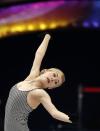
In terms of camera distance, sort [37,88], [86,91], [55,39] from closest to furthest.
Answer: [37,88] → [86,91] → [55,39]

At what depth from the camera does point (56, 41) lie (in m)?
10.0

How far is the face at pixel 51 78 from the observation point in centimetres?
405

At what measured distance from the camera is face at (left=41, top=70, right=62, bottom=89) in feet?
13.3

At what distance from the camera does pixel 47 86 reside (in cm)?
408

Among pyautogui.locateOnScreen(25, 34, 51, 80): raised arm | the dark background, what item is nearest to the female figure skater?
pyautogui.locateOnScreen(25, 34, 51, 80): raised arm

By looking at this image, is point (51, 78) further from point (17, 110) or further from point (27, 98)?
point (17, 110)

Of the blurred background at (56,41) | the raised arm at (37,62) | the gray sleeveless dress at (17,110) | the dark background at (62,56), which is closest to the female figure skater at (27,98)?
the gray sleeveless dress at (17,110)

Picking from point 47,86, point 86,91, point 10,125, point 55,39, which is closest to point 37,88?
point 47,86

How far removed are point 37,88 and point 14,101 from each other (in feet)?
0.67

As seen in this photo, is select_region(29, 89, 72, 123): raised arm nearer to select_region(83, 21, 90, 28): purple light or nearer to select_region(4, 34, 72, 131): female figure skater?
select_region(4, 34, 72, 131): female figure skater

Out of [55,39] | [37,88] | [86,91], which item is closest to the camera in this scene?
[37,88]

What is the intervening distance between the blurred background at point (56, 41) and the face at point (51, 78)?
17.1 ft

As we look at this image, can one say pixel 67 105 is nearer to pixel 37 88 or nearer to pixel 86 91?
pixel 86 91

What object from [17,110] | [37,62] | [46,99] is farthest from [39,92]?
[37,62]
